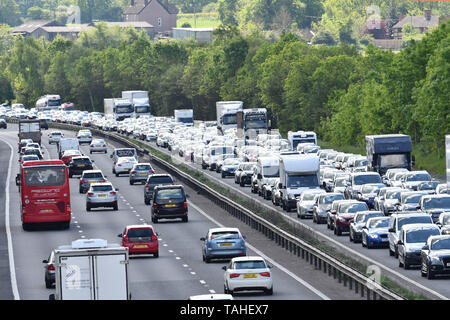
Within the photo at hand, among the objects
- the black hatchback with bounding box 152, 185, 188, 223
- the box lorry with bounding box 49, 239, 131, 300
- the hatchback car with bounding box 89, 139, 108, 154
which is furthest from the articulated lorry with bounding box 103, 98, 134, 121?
the box lorry with bounding box 49, 239, 131, 300

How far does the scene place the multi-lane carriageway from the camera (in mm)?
37219

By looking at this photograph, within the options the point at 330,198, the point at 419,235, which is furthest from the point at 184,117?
the point at 419,235

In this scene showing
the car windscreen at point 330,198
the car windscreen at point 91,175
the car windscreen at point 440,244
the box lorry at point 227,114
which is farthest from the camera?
the box lorry at point 227,114

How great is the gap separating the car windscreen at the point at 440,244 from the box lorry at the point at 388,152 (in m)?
29.4

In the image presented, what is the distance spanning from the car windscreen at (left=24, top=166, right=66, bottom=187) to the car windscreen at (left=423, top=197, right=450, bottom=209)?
15.7 m

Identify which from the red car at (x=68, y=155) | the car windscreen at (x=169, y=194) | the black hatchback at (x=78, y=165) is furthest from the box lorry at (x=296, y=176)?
the red car at (x=68, y=155)

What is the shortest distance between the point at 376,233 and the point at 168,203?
14.9 m

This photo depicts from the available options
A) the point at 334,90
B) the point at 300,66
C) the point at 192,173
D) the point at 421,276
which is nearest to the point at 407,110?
the point at 192,173

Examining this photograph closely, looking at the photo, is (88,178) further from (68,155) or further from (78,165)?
(68,155)

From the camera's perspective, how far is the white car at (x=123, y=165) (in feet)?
295

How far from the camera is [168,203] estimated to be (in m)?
59.5

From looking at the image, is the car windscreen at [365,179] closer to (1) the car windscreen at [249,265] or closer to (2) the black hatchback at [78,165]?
A: (1) the car windscreen at [249,265]

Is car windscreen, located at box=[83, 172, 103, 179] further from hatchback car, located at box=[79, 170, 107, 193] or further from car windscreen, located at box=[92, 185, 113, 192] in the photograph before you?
car windscreen, located at box=[92, 185, 113, 192]
